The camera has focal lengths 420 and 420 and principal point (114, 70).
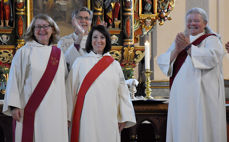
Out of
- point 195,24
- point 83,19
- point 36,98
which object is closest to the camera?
point 36,98

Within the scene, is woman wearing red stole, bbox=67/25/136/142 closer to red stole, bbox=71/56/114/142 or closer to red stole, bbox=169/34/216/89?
red stole, bbox=71/56/114/142

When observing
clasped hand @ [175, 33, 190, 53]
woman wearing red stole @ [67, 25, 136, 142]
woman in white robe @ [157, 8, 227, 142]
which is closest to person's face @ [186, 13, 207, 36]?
woman in white robe @ [157, 8, 227, 142]

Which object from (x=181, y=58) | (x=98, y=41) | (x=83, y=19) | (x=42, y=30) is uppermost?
(x=83, y=19)

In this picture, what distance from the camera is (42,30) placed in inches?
158

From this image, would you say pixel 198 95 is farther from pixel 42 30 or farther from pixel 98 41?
pixel 42 30

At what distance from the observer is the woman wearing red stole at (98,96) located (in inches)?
155

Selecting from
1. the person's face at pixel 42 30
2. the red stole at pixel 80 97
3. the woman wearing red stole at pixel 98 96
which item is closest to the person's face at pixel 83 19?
the woman wearing red stole at pixel 98 96

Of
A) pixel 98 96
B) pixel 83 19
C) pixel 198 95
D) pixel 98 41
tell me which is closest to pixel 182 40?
pixel 198 95

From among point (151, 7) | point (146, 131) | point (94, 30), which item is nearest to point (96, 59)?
point (94, 30)

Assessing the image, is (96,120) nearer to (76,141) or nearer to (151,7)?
(76,141)

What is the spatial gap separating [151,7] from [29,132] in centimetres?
359

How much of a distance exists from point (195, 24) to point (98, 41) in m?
1.05

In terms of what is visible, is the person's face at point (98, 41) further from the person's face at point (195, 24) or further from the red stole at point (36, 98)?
the person's face at point (195, 24)

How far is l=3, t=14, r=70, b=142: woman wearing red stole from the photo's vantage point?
12.6 feet
